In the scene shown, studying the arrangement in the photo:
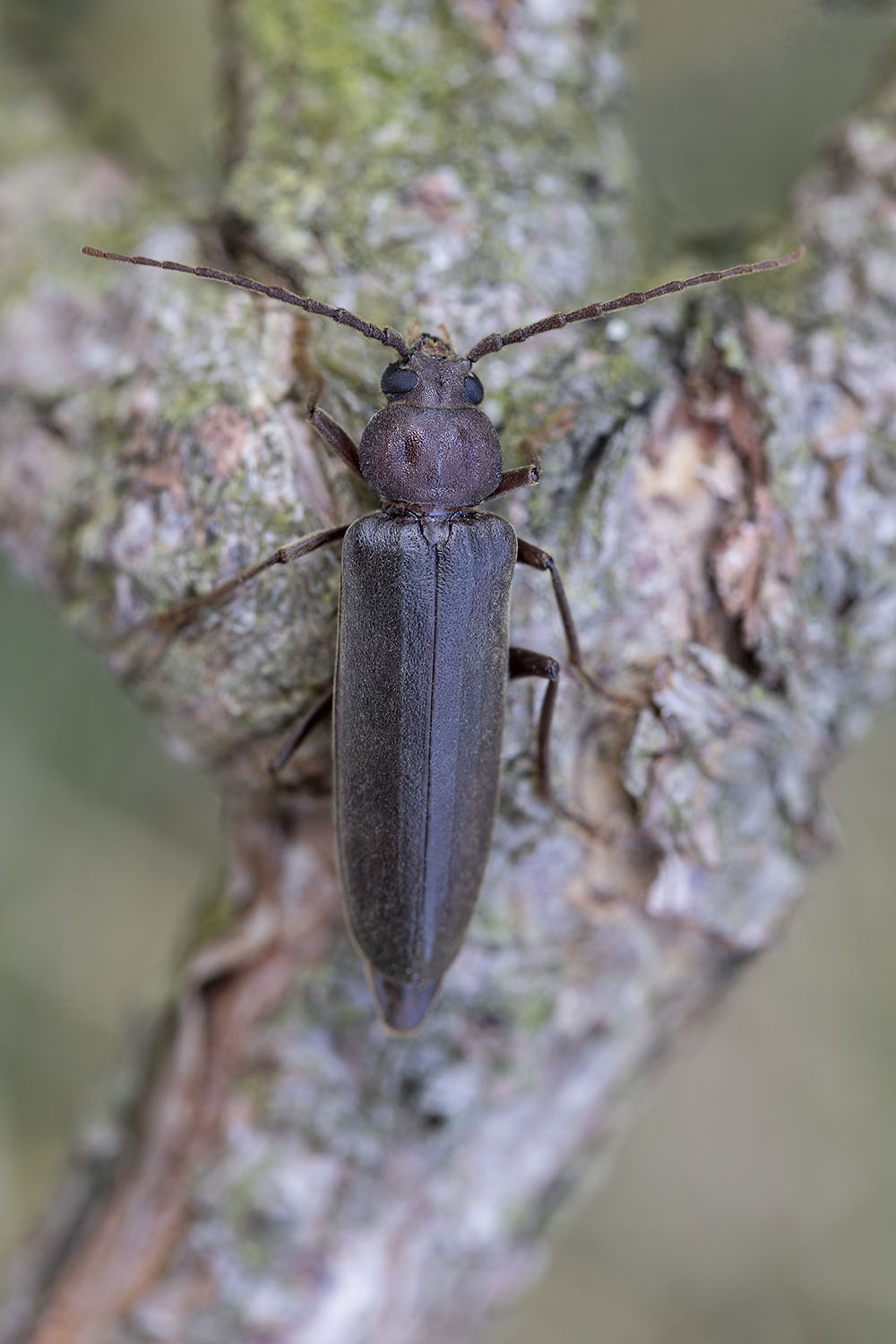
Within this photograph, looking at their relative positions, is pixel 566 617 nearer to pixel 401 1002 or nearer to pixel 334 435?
pixel 334 435

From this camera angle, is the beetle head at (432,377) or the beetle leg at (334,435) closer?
the beetle leg at (334,435)

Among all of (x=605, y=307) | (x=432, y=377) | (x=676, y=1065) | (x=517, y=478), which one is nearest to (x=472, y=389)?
(x=432, y=377)

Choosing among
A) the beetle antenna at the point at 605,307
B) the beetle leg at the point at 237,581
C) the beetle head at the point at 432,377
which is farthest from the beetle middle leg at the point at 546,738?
the beetle antenna at the point at 605,307

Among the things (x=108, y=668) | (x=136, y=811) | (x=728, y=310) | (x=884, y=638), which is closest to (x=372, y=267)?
(x=728, y=310)

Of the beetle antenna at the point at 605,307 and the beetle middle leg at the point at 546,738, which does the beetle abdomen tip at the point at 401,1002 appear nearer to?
the beetle middle leg at the point at 546,738

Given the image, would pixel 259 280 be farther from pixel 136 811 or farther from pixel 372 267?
pixel 136 811
